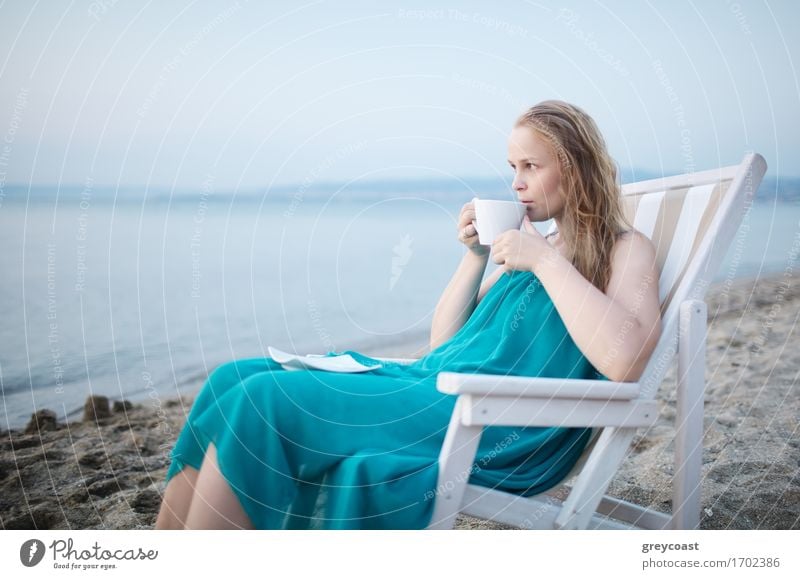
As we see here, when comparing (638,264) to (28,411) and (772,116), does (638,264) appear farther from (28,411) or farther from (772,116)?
(28,411)

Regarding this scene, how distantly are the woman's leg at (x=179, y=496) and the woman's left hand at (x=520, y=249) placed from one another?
33.6 inches

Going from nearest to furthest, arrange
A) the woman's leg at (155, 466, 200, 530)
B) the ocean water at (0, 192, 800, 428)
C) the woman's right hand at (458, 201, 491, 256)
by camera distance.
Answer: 1. the woman's leg at (155, 466, 200, 530)
2. the woman's right hand at (458, 201, 491, 256)
3. the ocean water at (0, 192, 800, 428)

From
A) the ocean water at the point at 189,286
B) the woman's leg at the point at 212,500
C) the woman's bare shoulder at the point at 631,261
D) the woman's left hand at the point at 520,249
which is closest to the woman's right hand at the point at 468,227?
the woman's left hand at the point at 520,249

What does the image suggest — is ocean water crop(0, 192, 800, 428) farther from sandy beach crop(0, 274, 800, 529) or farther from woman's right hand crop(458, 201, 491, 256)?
woman's right hand crop(458, 201, 491, 256)

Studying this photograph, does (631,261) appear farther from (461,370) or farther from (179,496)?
(179,496)

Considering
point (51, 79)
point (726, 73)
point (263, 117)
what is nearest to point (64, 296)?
point (263, 117)

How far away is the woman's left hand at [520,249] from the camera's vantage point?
195 centimetres

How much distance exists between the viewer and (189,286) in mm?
7062

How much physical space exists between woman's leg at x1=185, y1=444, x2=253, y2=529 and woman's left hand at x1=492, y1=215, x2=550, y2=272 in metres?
0.79

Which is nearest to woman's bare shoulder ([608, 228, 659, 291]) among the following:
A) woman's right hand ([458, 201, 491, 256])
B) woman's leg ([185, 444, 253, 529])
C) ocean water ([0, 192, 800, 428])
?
woman's right hand ([458, 201, 491, 256])

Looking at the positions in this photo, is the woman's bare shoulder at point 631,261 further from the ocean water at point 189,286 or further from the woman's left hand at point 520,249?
the ocean water at point 189,286

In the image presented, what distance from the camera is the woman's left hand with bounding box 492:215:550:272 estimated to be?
6.40 ft

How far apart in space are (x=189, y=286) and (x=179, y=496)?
5.48 meters

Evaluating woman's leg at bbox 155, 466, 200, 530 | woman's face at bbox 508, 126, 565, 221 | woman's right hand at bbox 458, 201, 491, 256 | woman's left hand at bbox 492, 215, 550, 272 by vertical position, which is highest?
woman's face at bbox 508, 126, 565, 221
